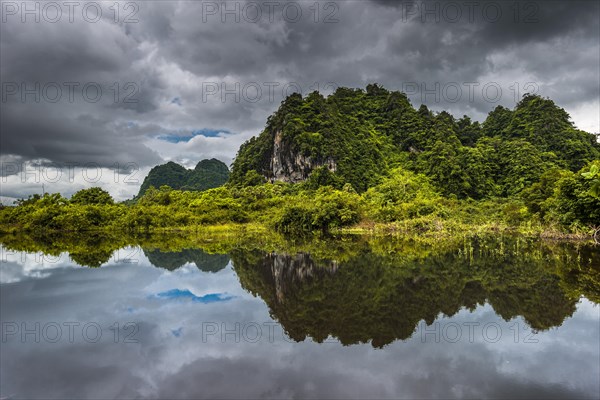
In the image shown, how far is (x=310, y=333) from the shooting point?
552 cm

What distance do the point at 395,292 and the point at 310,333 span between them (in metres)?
2.92

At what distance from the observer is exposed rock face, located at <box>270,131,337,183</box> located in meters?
57.3

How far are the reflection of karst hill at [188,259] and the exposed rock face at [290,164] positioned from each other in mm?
40362

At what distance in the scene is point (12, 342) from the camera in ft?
18.0

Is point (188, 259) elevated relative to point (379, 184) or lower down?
lower down

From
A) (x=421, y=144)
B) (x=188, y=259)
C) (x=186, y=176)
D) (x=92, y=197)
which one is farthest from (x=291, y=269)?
(x=186, y=176)

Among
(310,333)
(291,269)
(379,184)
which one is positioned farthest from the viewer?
(379,184)

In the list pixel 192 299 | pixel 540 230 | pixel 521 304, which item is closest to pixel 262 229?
pixel 540 230

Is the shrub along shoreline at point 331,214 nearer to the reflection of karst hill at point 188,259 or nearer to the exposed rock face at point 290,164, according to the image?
the exposed rock face at point 290,164

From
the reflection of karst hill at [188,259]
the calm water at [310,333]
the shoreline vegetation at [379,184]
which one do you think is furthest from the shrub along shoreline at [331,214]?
the reflection of karst hill at [188,259]

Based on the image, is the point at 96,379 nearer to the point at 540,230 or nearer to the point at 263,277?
the point at 263,277

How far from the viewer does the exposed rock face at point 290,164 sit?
57.3 meters

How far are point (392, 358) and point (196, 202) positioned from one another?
37.4 metres

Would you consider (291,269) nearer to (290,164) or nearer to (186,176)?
(290,164)
